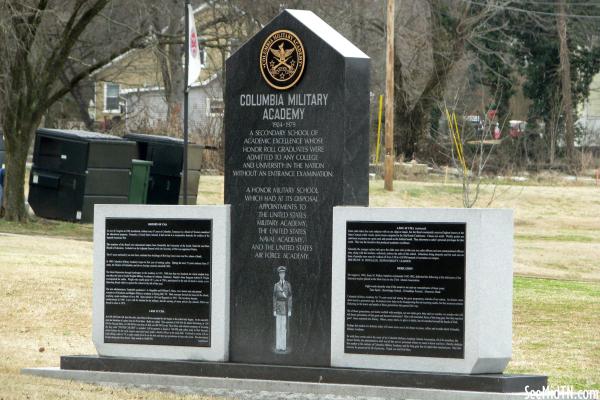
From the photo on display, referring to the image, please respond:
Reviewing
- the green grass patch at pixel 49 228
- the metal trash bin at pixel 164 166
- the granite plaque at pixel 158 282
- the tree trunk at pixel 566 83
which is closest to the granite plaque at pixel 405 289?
the granite plaque at pixel 158 282

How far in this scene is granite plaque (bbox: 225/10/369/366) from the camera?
9477 mm

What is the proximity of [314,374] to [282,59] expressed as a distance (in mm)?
2444

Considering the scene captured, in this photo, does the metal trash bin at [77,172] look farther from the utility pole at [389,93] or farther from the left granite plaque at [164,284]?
the left granite plaque at [164,284]

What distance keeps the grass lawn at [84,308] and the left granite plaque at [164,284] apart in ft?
1.70

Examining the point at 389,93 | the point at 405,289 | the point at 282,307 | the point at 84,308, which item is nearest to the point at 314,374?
the point at 282,307

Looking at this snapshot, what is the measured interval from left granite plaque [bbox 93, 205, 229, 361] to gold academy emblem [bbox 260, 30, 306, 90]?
1085 millimetres

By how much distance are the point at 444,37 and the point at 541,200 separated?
42.2 feet

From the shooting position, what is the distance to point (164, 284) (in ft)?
32.4

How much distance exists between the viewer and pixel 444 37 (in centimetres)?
4925

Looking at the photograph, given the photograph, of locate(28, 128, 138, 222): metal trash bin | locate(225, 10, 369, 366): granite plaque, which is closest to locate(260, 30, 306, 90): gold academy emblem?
locate(225, 10, 369, 366): granite plaque

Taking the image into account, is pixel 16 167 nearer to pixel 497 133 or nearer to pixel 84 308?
pixel 84 308

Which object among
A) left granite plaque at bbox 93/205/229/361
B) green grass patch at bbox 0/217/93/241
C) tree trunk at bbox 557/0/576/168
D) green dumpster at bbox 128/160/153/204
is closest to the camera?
left granite plaque at bbox 93/205/229/361

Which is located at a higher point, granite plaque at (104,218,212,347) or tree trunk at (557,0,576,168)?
tree trunk at (557,0,576,168)

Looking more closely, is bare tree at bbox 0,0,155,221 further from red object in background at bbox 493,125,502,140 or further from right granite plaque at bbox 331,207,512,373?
red object in background at bbox 493,125,502,140
